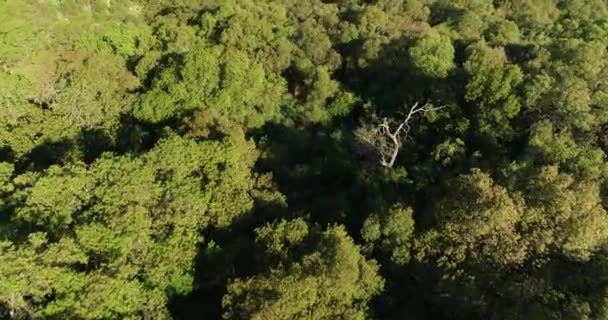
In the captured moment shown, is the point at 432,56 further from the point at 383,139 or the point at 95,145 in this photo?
the point at 95,145

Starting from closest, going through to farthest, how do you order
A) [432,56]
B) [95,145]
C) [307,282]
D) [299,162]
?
[307,282] < [95,145] < [299,162] < [432,56]

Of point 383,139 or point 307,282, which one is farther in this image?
point 383,139

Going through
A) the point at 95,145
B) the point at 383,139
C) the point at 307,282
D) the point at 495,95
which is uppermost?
the point at 495,95

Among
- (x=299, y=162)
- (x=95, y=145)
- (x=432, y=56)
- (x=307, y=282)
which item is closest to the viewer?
(x=307, y=282)

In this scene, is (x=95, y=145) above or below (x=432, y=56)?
below

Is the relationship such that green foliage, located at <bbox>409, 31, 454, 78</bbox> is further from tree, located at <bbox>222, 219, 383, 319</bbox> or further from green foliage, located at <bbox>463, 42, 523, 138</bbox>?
tree, located at <bbox>222, 219, 383, 319</bbox>

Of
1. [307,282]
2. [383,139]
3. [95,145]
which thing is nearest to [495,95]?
[383,139]

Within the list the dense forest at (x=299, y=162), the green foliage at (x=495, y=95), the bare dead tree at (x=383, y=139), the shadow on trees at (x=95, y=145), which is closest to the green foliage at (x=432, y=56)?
the dense forest at (x=299, y=162)

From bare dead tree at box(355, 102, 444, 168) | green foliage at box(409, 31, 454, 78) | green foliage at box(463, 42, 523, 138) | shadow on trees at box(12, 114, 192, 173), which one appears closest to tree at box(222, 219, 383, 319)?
bare dead tree at box(355, 102, 444, 168)

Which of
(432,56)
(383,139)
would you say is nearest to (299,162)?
(383,139)

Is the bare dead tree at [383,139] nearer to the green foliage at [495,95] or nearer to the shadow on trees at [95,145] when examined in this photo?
the green foliage at [495,95]

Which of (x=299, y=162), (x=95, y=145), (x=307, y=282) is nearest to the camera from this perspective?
(x=307, y=282)

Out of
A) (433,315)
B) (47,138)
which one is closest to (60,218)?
(47,138)
